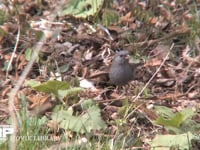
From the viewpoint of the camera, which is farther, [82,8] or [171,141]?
[82,8]

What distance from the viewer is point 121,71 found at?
4.43 metres

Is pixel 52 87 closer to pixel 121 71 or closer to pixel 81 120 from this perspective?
pixel 81 120

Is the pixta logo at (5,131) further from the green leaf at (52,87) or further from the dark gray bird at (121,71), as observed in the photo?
the dark gray bird at (121,71)

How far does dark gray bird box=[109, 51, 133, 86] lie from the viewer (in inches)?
175

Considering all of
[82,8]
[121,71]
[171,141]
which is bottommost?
[171,141]

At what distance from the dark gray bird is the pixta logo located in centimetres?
90

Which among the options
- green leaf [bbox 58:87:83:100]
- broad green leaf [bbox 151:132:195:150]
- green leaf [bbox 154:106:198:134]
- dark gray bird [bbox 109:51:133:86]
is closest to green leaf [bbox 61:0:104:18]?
dark gray bird [bbox 109:51:133:86]

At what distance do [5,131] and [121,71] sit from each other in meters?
1.01

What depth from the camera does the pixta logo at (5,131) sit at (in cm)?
363

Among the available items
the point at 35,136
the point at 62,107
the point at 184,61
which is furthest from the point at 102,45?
the point at 35,136

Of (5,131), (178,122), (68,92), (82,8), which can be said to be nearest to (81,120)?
(68,92)

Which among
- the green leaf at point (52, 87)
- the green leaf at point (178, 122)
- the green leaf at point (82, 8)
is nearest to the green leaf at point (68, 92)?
the green leaf at point (52, 87)

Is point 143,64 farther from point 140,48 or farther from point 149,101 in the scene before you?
point 149,101

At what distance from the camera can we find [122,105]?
432cm
